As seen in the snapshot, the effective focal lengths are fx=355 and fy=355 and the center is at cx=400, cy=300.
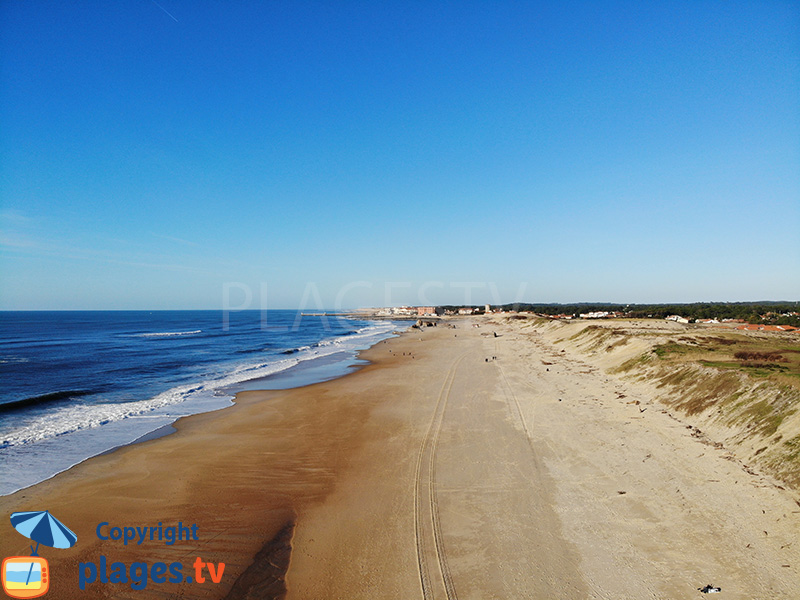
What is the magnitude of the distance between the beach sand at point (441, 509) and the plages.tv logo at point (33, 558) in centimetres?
21

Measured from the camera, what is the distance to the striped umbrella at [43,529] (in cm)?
815

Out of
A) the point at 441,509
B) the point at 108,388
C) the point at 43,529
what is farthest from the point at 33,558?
the point at 108,388

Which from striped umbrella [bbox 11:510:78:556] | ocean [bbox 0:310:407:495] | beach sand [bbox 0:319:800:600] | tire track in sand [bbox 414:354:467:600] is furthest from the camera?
ocean [bbox 0:310:407:495]

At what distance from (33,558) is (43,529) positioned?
1341 millimetres

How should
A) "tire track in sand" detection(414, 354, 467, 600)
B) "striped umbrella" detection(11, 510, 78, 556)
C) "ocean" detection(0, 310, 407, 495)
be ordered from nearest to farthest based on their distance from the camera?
"tire track in sand" detection(414, 354, 467, 600), "striped umbrella" detection(11, 510, 78, 556), "ocean" detection(0, 310, 407, 495)

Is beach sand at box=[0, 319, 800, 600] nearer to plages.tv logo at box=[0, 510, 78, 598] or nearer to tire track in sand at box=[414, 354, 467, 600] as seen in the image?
tire track in sand at box=[414, 354, 467, 600]

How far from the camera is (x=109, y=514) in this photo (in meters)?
9.20

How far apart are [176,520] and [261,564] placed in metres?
3.12

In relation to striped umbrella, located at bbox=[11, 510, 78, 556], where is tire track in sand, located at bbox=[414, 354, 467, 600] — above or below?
above

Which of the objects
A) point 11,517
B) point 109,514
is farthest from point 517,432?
point 11,517

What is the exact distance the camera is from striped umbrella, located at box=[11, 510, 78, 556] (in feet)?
26.7

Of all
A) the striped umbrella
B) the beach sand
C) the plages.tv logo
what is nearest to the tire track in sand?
the beach sand

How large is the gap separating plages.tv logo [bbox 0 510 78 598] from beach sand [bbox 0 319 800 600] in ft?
0.70

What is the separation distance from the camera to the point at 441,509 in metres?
9.02
